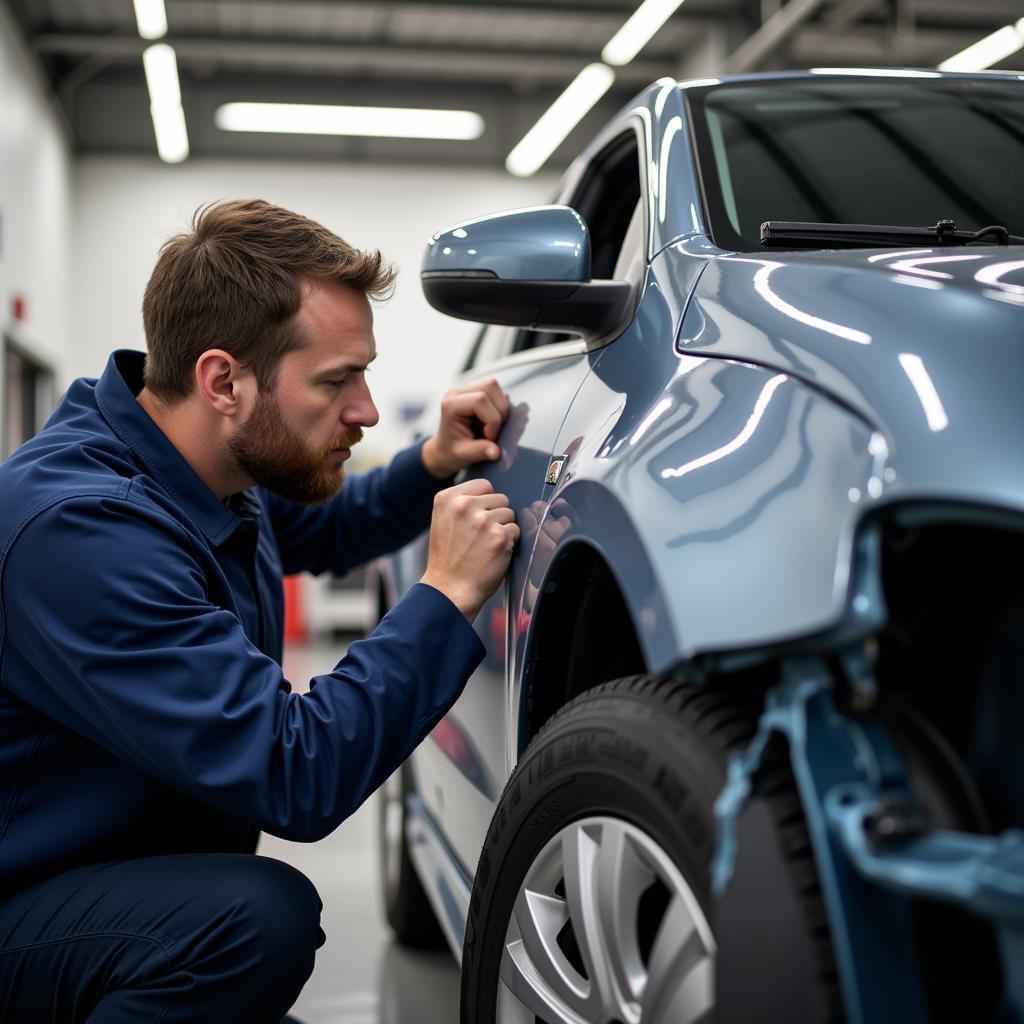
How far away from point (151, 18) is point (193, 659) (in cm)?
836

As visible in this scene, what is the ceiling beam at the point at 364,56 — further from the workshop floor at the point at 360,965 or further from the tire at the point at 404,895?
the tire at the point at 404,895

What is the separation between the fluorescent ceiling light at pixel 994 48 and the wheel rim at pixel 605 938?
713cm

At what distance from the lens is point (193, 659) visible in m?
1.22

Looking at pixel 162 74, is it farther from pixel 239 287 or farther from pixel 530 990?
pixel 530 990

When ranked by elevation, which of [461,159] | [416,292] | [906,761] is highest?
[461,159]

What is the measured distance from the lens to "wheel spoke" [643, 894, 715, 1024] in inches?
31.9

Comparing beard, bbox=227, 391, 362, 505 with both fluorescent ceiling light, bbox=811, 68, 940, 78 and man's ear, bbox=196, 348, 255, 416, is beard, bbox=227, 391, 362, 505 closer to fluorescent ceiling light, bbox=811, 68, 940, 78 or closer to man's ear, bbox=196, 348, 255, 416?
man's ear, bbox=196, 348, 255, 416

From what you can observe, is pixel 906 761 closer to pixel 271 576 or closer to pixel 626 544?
pixel 626 544

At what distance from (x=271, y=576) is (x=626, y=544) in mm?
967

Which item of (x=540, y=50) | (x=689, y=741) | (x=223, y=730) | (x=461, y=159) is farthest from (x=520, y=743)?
(x=461, y=159)

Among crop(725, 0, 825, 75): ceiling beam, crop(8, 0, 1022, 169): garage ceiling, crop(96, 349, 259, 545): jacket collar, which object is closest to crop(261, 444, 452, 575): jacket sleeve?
crop(96, 349, 259, 545): jacket collar

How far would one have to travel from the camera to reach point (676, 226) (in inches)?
50.3

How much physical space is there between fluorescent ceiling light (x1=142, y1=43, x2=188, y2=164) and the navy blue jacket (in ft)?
27.4

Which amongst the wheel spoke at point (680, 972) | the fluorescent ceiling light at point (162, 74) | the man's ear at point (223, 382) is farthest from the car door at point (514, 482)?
the fluorescent ceiling light at point (162, 74)
